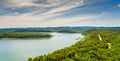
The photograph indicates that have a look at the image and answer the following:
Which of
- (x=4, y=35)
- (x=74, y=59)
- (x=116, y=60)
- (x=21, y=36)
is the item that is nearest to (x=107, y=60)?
(x=116, y=60)

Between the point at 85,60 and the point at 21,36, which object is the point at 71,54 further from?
the point at 21,36

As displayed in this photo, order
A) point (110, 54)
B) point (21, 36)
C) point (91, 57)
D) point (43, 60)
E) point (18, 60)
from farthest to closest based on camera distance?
point (21, 36)
point (18, 60)
point (43, 60)
point (110, 54)
point (91, 57)

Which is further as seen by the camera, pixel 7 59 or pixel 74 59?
pixel 7 59

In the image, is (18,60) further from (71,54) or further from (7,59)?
(71,54)

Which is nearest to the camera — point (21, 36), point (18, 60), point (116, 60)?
point (116, 60)

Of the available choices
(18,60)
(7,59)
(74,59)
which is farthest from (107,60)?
(7,59)

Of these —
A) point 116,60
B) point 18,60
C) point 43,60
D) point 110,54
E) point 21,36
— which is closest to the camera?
point 116,60

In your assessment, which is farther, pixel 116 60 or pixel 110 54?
pixel 110 54

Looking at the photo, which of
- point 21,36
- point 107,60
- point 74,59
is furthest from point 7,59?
point 21,36
